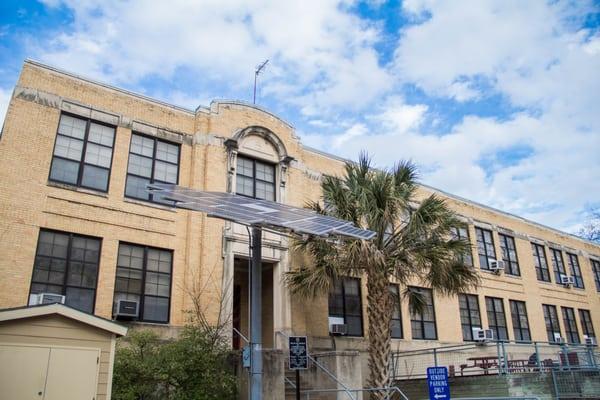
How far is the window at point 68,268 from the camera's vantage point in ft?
46.7

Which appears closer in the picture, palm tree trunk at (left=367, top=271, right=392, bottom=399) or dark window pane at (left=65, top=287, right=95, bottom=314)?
dark window pane at (left=65, top=287, right=95, bottom=314)

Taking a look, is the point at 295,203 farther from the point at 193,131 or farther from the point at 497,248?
the point at 497,248

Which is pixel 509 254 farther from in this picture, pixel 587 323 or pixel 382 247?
pixel 382 247

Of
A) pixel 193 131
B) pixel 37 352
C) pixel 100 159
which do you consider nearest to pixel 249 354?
pixel 37 352

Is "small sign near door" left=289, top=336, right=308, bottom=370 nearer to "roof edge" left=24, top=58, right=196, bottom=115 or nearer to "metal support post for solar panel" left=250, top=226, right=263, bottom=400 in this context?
"metal support post for solar panel" left=250, top=226, right=263, bottom=400

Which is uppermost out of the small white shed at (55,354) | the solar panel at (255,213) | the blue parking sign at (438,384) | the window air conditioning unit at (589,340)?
the solar panel at (255,213)

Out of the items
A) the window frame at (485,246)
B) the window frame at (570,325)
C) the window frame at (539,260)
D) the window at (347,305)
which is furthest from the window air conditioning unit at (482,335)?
the window frame at (570,325)

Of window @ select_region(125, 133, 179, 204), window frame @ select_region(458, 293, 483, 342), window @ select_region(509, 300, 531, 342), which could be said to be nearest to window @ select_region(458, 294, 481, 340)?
window frame @ select_region(458, 293, 483, 342)

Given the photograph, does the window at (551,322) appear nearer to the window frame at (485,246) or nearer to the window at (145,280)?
the window frame at (485,246)

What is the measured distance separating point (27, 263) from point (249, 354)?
7.78 metres

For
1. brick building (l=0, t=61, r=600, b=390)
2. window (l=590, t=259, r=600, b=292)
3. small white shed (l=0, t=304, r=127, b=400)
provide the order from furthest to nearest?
window (l=590, t=259, r=600, b=292) < brick building (l=0, t=61, r=600, b=390) < small white shed (l=0, t=304, r=127, b=400)

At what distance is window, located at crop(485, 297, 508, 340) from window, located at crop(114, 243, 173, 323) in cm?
1761

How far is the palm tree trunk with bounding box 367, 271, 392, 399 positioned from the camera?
14914 millimetres

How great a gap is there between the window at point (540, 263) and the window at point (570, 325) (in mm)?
2242
